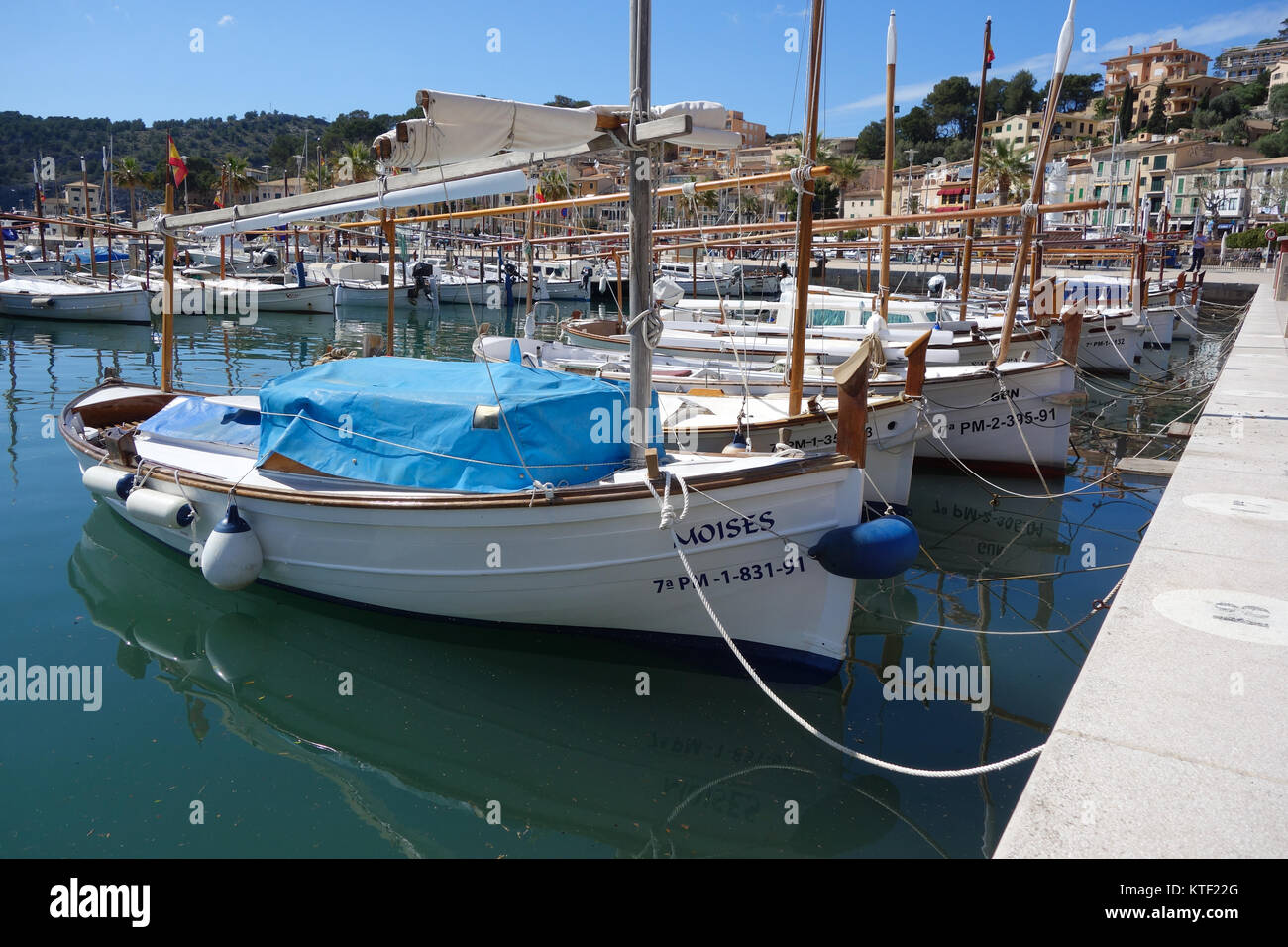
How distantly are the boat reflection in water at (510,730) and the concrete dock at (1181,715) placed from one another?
1928 millimetres

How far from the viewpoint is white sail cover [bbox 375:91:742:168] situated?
659 centimetres

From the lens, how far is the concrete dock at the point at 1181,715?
10.9ft

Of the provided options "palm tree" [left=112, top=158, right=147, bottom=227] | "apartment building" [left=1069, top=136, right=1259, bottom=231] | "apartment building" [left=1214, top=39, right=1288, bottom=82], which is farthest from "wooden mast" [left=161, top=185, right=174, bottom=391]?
"apartment building" [left=1214, top=39, right=1288, bottom=82]

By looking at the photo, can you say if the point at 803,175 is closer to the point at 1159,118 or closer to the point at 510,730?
the point at 510,730

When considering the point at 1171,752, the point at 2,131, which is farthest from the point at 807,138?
the point at 2,131

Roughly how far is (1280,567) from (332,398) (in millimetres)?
7977

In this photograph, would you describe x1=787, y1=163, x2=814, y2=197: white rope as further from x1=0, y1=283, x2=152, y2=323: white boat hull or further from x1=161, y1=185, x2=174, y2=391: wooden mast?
x1=0, y1=283, x2=152, y2=323: white boat hull

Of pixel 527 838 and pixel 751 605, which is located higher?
pixel 751 605

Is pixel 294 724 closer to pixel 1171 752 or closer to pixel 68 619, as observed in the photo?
pixel 68 619

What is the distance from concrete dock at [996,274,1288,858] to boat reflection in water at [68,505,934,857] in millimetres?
1928

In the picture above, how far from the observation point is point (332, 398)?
8.25 m

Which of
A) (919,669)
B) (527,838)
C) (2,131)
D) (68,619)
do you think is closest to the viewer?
(527,838)
